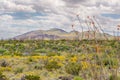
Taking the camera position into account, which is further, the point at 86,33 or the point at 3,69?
the point at 3,69

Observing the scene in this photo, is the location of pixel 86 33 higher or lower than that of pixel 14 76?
higher

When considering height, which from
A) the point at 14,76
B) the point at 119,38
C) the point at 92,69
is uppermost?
the point at 119,38

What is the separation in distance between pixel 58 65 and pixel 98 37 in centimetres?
1452

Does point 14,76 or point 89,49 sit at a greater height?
point 89,49

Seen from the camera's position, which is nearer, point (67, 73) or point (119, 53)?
point (119, 53)

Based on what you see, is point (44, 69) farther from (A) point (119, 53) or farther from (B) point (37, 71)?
(A) point (119, 53)

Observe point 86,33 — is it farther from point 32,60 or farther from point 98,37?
point 32,60

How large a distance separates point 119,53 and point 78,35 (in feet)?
3.46

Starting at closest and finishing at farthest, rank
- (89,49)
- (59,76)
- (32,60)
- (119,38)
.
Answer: (119,38) → (89,49) → (59,76) → (32,60)

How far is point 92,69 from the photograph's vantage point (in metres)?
6.45

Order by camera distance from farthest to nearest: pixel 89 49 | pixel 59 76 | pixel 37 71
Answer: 1. pixel 37 71
2. pixel 59 76
3. pixel 89 49

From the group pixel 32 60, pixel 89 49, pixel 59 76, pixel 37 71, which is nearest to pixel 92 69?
pixel 89 49

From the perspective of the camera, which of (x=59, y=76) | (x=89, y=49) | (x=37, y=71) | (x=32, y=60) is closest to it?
(x=89, y=49)

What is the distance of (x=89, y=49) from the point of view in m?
6.74
